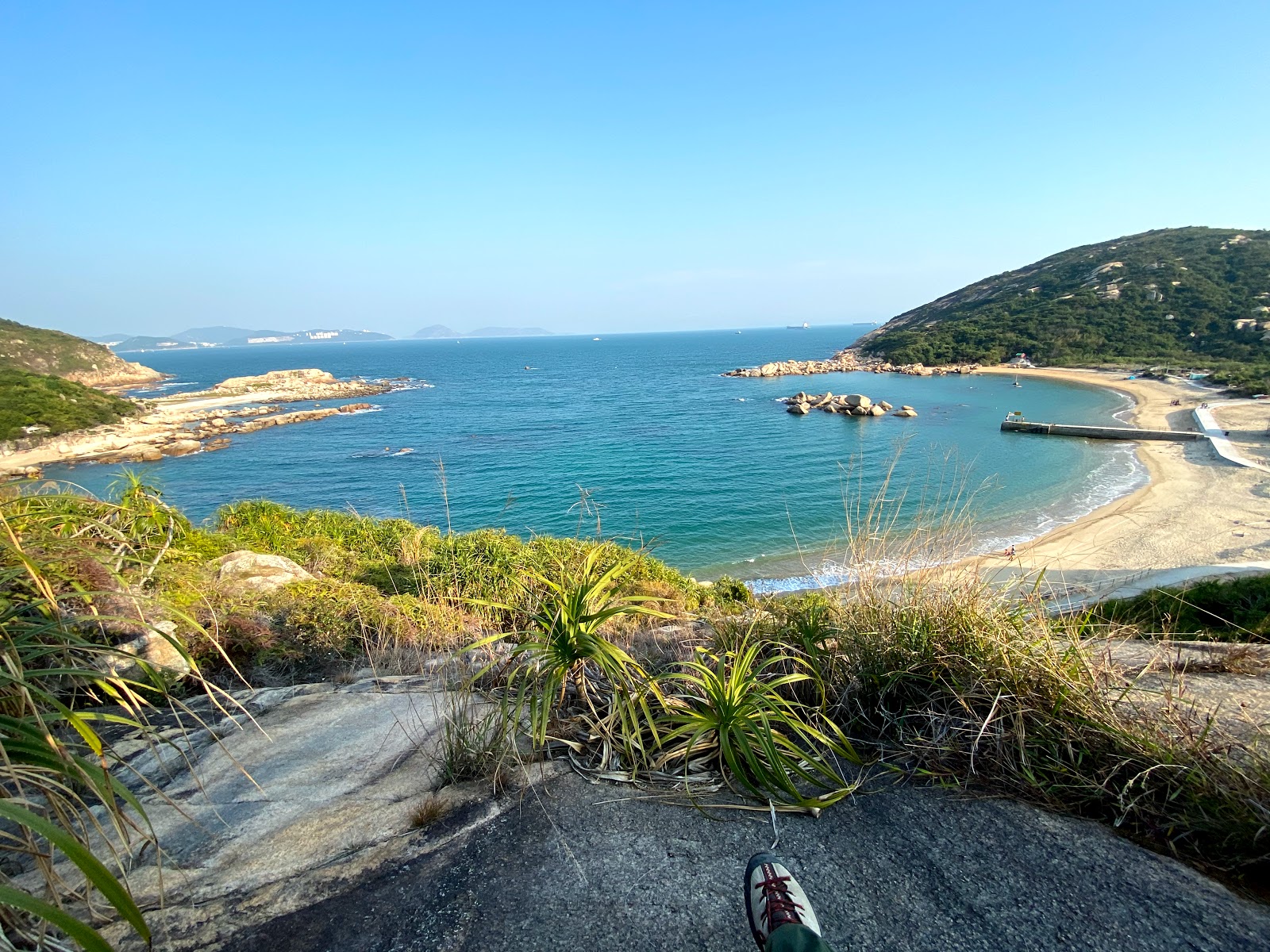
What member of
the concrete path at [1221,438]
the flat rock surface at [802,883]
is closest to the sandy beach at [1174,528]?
the concrete path at [1221,438]

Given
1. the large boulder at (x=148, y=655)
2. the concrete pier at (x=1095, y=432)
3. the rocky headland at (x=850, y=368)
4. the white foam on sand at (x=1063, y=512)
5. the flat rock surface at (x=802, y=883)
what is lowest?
the white foam on sand at (x=1063, y=512)

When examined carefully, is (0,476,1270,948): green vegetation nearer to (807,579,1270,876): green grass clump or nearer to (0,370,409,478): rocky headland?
(807,579,1270,876): green grass clump

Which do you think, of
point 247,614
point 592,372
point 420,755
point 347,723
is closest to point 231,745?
point 347,723

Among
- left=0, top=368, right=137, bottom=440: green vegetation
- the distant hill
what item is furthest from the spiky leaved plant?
the distant hill

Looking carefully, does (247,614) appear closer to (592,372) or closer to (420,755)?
(420,755)

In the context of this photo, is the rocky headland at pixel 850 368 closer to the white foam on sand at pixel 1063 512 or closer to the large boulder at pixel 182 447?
the white foam on sand at pixel 1063 512

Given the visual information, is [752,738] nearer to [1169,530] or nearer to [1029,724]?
[1029,724]
